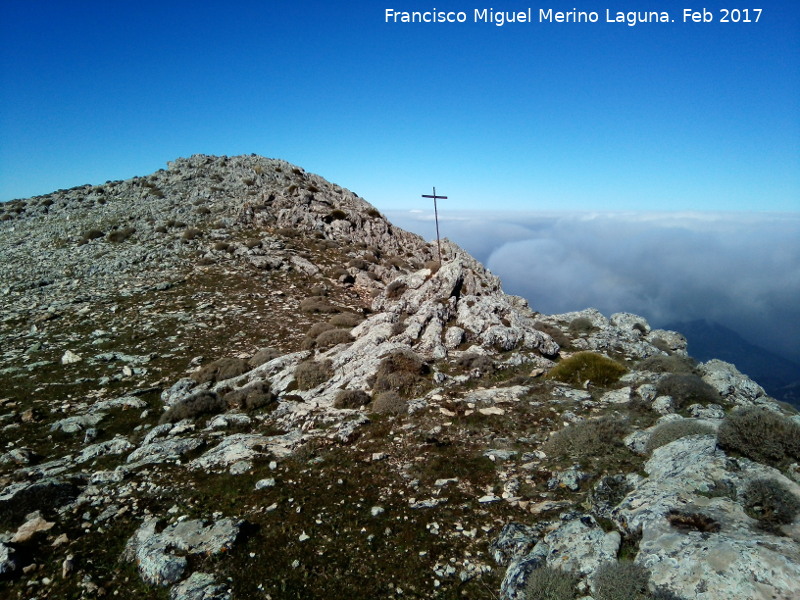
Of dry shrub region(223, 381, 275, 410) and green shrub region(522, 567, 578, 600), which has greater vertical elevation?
green shrub region(522, 567, 578, 600)

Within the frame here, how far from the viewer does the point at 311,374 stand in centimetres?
1816

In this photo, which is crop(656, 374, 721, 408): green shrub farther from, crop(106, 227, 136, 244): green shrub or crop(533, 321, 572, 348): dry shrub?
crop(106, 227, 136, 244): green shrub

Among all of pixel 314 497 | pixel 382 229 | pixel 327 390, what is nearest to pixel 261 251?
pixel 382 229

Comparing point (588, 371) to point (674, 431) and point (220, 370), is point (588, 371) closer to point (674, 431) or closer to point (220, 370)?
point (674, 431)

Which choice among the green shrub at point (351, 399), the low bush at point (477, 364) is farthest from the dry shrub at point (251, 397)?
the low bush at point (477, 364)

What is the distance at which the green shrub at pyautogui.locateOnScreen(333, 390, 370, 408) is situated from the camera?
15.6 meters

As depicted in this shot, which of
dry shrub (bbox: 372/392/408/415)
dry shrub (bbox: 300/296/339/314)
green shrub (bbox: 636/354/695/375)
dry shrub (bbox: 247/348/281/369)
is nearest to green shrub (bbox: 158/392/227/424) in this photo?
dry shrub (bbox: 247/348/281/369)

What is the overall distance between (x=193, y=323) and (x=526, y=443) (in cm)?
2287

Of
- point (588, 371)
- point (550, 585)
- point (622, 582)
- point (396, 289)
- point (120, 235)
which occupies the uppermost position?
point (120, 235)

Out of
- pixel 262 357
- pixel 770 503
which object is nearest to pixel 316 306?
pixel 262 357

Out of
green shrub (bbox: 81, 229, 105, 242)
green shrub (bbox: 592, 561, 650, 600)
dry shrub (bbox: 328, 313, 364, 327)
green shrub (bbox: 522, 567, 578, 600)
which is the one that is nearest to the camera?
green shrub (bbox: 592, 561, 650, 600)

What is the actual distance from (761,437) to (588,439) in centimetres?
382

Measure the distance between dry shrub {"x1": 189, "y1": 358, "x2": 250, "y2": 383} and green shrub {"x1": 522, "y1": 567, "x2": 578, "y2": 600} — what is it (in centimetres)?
1677

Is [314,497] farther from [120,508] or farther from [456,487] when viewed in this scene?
[120,508]
